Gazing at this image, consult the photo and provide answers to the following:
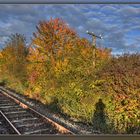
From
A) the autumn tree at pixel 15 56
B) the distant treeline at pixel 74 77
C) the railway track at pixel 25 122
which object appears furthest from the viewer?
the autumn tree at pixel 15 56

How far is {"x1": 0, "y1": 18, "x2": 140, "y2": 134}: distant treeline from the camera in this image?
26.0 ft

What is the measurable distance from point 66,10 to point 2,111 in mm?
2726

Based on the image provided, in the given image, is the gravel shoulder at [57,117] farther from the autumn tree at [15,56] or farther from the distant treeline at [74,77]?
the autumn tree at [15,56]

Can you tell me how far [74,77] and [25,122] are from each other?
1.60m

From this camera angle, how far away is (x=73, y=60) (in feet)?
29.3

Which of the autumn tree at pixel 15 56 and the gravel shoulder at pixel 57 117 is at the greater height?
the autumn tree at pixel 15 56

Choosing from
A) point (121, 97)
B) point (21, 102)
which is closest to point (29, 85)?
point (21, 102)

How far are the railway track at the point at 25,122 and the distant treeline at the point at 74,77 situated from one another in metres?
0.59

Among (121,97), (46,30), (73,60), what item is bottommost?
(121,97)

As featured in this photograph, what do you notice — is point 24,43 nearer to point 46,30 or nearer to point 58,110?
point 46,30

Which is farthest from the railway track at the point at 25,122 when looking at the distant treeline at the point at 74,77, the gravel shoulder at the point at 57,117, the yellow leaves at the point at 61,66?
the yellow leaves at the point at 61,66

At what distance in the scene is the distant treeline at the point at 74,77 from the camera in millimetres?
7934

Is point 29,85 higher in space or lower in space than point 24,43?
lower

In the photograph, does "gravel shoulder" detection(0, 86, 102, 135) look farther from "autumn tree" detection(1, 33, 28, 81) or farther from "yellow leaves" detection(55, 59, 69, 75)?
"yellow leaves" detection(55, 59, 69, 75)
